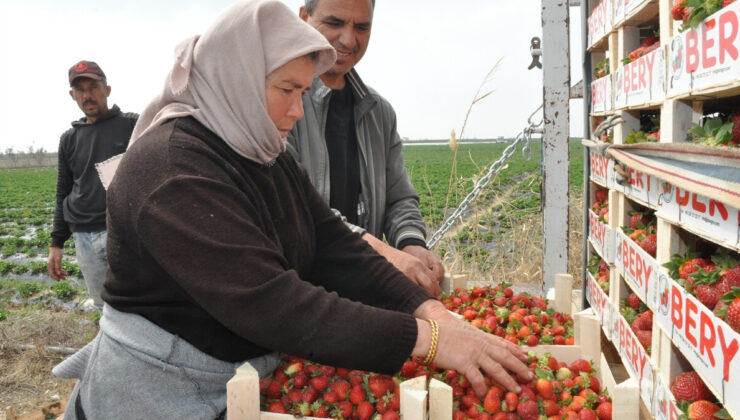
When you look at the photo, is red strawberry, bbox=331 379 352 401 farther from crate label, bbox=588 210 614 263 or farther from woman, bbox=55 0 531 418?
crate label, bbox=588 210 614 263

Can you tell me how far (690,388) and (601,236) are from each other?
1.47m

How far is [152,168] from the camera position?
1.31 metres

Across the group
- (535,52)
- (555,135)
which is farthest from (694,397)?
(535,52)

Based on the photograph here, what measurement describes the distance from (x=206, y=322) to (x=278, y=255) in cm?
28

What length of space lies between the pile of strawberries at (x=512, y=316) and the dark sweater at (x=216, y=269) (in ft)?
1.90

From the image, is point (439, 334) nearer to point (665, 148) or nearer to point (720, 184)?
point (720, 184)

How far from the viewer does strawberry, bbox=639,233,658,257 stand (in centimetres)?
229

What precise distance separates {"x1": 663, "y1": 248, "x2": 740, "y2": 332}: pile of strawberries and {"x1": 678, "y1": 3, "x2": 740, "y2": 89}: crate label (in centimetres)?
52

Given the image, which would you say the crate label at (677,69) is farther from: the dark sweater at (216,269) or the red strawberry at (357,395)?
the red strawberry at (357,395)

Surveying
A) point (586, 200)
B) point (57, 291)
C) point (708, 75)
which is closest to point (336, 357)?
point (708, 75)

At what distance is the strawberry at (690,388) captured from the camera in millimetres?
1676

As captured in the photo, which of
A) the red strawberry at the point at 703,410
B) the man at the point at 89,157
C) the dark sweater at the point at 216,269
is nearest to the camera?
the dark sweater at the point at 216,269

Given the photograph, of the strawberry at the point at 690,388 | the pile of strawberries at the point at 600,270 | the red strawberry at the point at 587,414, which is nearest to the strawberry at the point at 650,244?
the strawberry at the point at 690,388

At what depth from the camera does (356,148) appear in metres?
2.58
